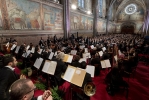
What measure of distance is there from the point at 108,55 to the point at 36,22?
31.0ft

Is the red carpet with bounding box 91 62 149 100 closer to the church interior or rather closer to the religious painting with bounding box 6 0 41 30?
the church interior

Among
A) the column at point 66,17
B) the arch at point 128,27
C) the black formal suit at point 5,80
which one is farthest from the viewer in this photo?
the arch at point 128,27

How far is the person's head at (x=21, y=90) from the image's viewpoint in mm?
1377

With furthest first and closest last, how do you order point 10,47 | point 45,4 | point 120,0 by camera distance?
point 120,0
point 45,4
point 10,47

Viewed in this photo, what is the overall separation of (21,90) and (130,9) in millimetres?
49498

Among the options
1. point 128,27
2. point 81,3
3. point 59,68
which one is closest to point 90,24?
point 81,3

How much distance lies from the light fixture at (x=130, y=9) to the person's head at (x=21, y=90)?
48895 mm

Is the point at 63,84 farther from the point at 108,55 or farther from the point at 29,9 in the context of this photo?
the point at 29,9

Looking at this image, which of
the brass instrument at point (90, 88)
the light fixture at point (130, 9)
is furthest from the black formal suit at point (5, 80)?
the light fixture at point (130, 9)

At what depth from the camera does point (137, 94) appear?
14.0 feet

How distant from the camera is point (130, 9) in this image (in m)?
41.3

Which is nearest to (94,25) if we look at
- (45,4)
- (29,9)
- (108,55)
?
(45,4)

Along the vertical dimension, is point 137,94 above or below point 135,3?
below

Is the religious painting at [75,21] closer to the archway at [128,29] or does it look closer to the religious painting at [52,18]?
the religious painting at [52,18]
